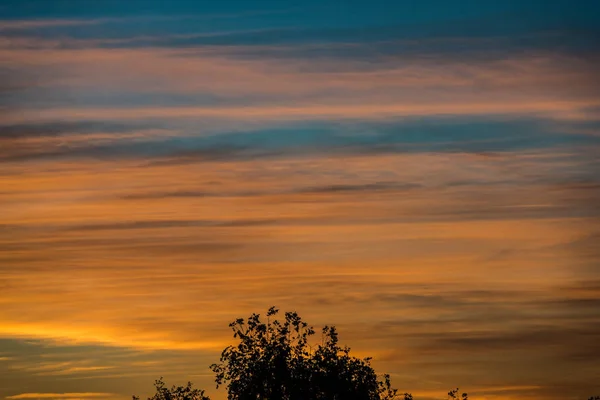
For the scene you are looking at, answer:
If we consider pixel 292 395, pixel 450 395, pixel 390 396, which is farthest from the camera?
pixel 450 395

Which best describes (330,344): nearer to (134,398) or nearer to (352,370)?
(352,370)

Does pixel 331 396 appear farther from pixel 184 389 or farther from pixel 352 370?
pixel 184 389

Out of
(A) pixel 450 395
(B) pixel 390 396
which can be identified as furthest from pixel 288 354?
(A) pixel 450 395

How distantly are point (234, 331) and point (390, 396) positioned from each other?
11.8m

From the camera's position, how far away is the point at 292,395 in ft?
267

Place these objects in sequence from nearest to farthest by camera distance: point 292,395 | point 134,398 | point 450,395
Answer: point 292,395, point 450,395, point 134,398

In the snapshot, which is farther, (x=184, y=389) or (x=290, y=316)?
(x=184, y=389)

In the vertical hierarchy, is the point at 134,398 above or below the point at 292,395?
above

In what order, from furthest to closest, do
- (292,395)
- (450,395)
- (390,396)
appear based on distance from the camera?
(450,395)
(390,396)
(292,395)

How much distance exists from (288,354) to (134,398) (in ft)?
101

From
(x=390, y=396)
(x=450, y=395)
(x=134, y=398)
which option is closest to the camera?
(x=390, y=396)

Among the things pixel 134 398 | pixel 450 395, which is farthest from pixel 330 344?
pixel 134 398

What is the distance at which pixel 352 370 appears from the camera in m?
84.3

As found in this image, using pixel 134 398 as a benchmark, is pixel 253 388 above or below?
below
